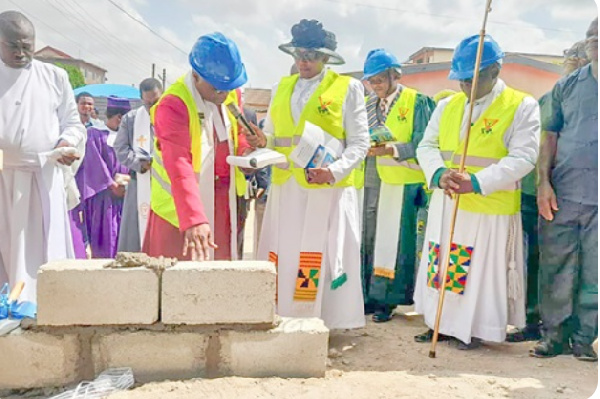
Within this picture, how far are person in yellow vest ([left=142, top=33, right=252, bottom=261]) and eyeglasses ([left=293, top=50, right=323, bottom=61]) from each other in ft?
2.07

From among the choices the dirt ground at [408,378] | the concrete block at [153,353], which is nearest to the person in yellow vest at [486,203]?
the dirt ground at [408,378]

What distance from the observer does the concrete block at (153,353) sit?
3.02 m

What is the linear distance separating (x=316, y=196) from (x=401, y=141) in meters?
1.31

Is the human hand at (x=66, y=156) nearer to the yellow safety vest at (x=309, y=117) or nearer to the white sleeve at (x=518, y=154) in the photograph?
the yellow safety vest at (x=309, y=117)

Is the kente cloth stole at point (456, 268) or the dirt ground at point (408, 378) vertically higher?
the kente cloth stole at point (456, 268)

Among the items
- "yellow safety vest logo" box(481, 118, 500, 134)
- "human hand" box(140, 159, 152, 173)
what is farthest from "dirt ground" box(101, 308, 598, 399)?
"human hand" box(140, 159, 152, 173)

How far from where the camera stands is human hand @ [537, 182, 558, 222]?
3980 mm

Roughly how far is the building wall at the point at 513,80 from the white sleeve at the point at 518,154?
11.5m

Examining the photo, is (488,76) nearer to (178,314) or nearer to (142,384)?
(178,314)

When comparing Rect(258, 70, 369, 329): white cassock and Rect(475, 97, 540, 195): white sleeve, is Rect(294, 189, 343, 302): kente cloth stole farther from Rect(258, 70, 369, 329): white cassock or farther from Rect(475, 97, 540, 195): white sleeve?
Rect(475, 97, 540, 195): white sleeve

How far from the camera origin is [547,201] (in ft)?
13.1

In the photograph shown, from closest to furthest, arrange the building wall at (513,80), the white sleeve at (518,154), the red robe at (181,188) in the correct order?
the red robe at (181,188) < the white sleeve at (518,154) < the building wall at (513,80)

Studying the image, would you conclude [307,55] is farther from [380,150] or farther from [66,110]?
[66,110]

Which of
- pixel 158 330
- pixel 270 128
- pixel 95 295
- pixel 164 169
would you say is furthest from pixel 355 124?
pixel 95 295
